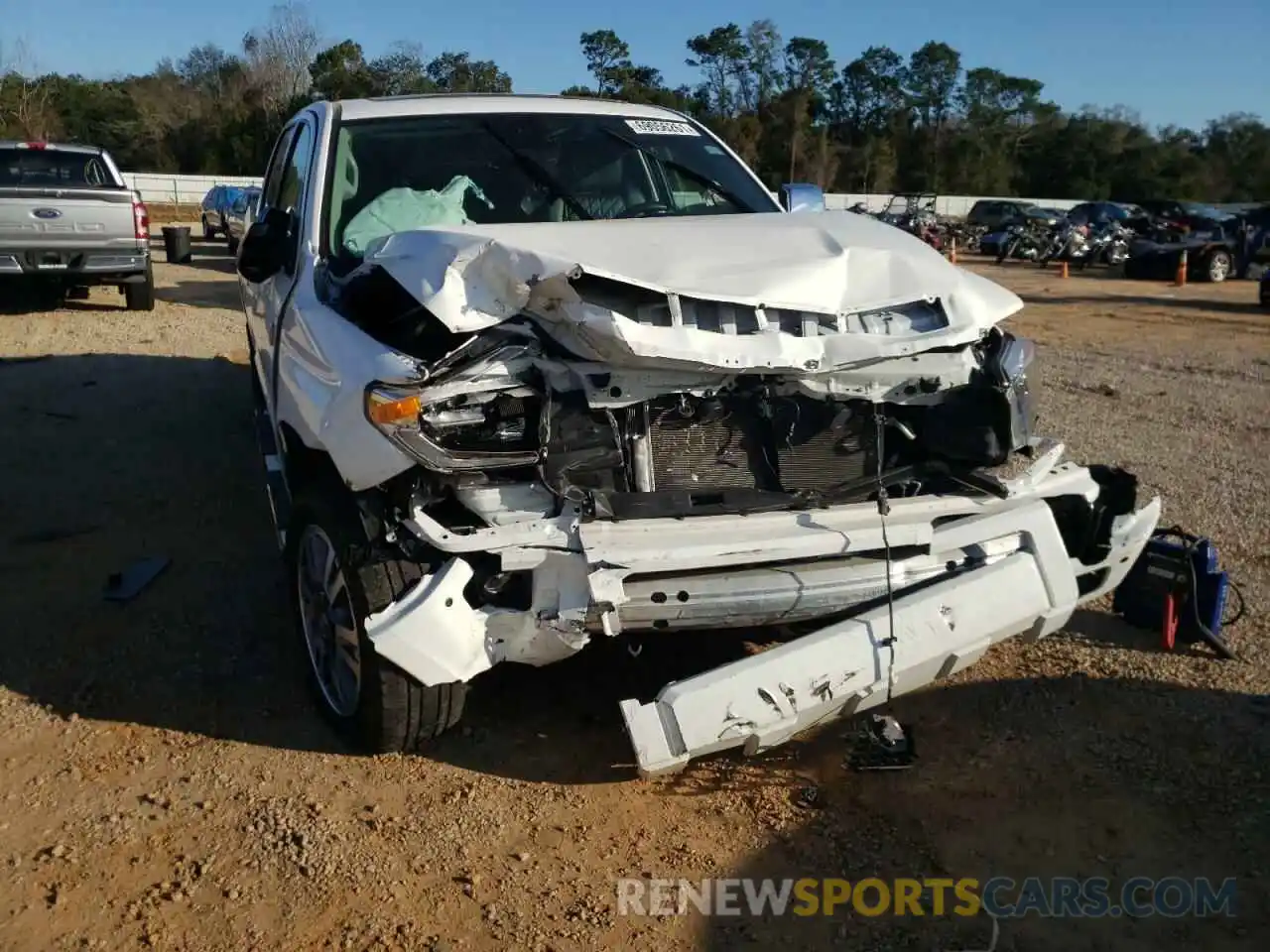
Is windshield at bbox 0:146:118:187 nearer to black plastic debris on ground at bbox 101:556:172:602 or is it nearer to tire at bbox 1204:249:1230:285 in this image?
black plastic debris on ground at bbox 101:556:172:602

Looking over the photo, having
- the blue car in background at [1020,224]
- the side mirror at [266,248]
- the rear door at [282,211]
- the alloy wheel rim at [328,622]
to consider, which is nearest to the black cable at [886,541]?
the alloy wheel rim at [328,622]

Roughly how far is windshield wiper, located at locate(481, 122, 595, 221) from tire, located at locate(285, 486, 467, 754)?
1703mm

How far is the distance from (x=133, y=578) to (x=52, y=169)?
390 inches

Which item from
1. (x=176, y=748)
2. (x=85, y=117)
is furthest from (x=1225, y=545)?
(x=85, y=117)

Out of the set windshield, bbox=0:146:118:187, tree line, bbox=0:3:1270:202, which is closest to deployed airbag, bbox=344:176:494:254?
windshield, bbox=0:146:118:187

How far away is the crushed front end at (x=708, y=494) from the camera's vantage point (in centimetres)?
300

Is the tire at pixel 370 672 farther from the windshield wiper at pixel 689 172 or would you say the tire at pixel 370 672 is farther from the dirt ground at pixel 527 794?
the windshield wiper at pixel 689 172

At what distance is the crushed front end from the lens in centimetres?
300

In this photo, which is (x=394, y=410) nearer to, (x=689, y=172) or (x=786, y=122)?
(x=689, y=172)

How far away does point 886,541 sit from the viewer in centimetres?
324

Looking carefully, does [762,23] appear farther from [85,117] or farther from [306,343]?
[306,343]

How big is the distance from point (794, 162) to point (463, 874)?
5951 cm

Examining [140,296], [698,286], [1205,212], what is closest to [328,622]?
[698,286]

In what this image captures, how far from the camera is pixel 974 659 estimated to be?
3.37m
